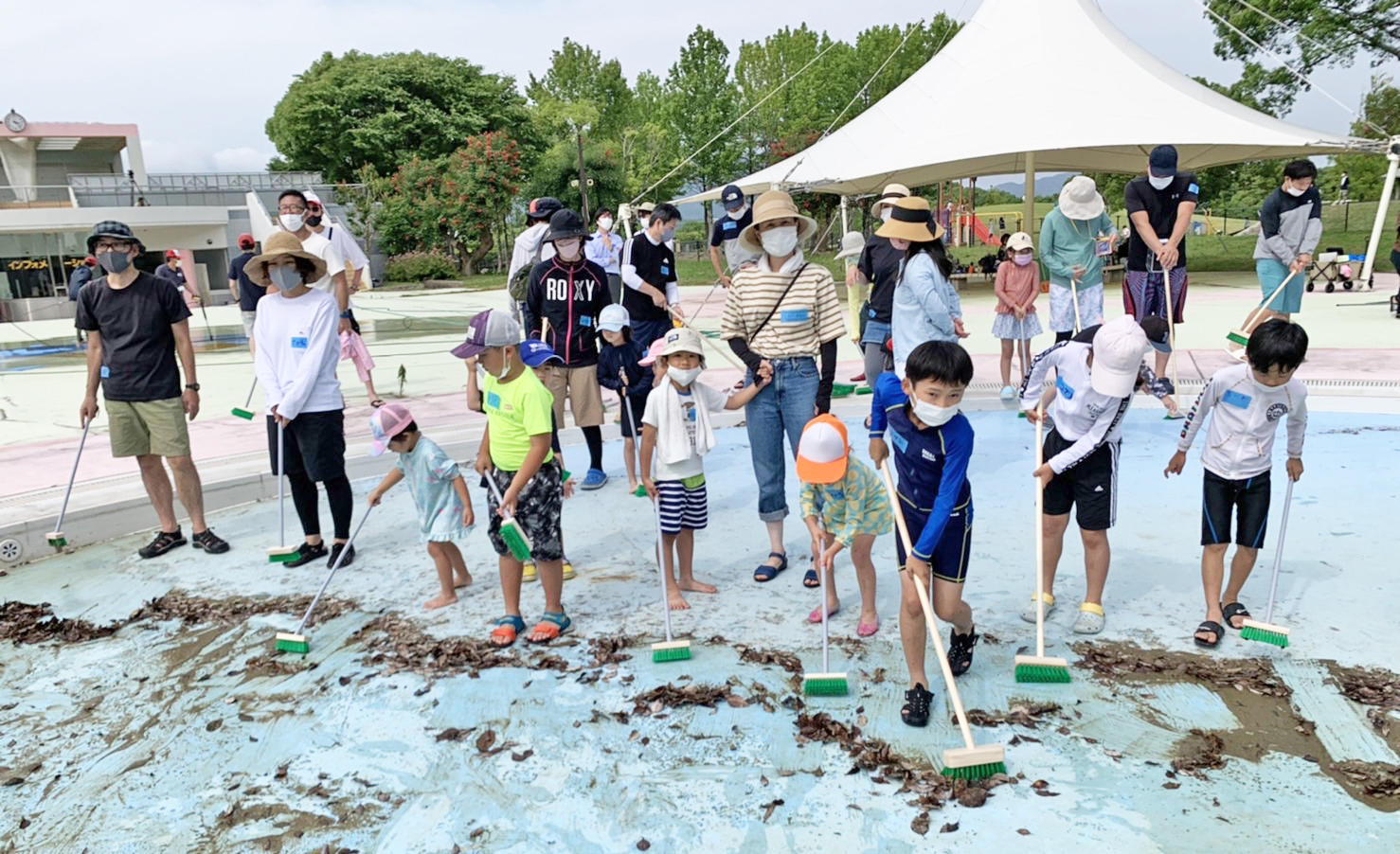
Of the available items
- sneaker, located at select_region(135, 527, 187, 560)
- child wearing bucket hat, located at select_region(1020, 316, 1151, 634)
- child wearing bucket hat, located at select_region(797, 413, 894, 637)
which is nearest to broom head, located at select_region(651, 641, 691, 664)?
child wearing bucket hat, located at select_region(797, 413, 894, 637)

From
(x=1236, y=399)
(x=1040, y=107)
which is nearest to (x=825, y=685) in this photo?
(x=1236, y=399)

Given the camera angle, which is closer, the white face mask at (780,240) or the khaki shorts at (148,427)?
the white face mask at (780,240)

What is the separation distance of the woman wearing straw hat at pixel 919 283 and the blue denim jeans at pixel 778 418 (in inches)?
32.6

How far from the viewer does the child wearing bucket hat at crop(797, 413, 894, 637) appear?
3504 millimetres

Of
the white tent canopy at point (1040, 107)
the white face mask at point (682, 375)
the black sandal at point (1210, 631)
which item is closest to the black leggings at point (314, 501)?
the white face mask at point (682, 375)

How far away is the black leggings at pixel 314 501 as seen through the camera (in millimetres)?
5309

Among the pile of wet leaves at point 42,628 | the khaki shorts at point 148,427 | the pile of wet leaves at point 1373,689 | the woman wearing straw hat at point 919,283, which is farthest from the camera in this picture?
the khaki shorts at point 148,427

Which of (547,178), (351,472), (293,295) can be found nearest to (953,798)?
(293,295)

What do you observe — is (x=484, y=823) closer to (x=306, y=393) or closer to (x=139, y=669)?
(x=139, y=669)

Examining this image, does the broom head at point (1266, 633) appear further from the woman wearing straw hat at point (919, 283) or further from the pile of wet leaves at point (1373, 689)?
the woman wearing straw hat at point (919, 283)

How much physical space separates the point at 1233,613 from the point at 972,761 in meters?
1.72

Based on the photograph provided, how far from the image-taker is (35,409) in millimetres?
10445

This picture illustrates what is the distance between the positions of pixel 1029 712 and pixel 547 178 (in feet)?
132

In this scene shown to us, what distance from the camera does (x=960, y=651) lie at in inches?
142
